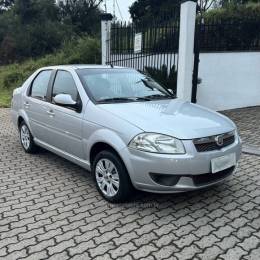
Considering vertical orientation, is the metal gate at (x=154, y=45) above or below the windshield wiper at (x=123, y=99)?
above

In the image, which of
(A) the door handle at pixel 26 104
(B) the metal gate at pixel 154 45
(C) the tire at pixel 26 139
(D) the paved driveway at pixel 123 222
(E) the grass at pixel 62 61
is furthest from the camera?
(E) the grass at pixel 62 61

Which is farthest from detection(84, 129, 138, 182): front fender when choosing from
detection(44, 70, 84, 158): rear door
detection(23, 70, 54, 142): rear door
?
detection(23, 70, 54, 142): rear door

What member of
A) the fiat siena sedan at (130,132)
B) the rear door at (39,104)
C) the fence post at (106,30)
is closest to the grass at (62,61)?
the fence post at (106,30)

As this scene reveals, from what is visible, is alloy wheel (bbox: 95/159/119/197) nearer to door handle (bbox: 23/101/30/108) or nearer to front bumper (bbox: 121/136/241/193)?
front bumper (bbox: 121/136/241/193)

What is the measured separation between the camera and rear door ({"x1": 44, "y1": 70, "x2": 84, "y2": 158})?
4.51 m

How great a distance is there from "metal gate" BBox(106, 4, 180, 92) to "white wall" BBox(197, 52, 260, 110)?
81cm

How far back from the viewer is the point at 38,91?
5.70 m

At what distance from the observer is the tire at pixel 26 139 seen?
605cm

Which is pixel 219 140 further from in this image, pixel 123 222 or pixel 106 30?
pixel 106 30

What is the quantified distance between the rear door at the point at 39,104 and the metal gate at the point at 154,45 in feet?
13.7

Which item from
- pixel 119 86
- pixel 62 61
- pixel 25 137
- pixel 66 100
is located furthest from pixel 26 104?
pixel 62 61

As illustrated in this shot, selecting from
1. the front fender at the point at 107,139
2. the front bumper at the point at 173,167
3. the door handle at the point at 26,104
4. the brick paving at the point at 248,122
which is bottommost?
the brick paving at the point at 248,122

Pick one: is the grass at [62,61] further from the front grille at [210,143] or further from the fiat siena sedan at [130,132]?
the front grille at [210,143]

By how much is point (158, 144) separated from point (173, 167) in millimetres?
279
